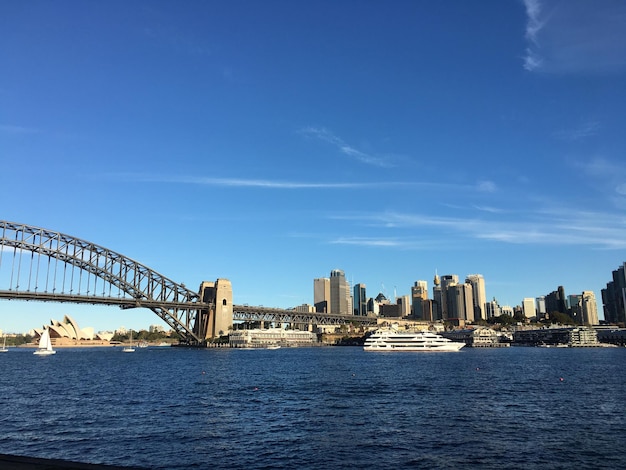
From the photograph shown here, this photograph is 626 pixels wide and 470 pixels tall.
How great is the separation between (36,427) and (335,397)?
23166 mm

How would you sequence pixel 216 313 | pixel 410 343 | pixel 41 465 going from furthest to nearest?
pixel 216 313, pixel 410 343, pixel 41 465

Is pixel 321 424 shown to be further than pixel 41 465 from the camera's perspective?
Yes

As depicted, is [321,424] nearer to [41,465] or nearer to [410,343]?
[41,465]

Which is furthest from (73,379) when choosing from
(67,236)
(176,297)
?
(176,297)

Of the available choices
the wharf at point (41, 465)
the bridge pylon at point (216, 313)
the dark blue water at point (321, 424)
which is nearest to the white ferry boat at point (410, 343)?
the bridge pylon at point (216, 313)

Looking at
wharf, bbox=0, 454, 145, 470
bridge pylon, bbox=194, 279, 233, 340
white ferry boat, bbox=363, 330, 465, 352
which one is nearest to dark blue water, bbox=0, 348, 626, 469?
wharf, bbox=0, 454, 145, 470

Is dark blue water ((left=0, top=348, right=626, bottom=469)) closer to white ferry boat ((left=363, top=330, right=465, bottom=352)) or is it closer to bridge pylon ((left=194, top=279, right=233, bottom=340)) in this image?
white ferry boat ((left=363, top=330, right=465, bottom=352))

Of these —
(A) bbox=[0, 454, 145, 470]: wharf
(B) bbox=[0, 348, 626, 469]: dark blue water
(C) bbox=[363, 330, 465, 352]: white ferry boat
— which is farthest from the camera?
(C) bbox=[363, 330, 465, 352]: white ferry boat

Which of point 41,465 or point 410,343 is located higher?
point 41,465

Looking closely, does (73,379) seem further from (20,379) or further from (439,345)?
(439,345)

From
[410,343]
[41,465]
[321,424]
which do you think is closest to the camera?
[41,465]

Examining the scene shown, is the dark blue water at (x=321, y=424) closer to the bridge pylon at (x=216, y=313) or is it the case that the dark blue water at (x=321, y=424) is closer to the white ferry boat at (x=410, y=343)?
the white ferry boat at (x=410, y=343)

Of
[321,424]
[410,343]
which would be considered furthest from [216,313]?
[321,424]

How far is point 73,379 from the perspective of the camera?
60906 mm
